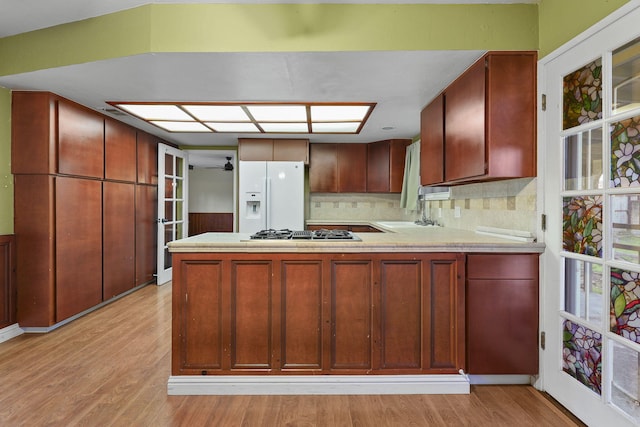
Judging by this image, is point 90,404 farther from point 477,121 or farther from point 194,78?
point 477,121

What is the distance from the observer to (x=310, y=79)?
260cm

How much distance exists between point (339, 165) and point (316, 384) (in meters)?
3.70

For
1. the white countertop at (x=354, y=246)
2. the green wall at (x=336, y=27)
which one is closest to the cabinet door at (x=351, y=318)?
the white countertop at (x=354, y=246)

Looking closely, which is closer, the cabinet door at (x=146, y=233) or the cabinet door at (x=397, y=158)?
the cabinet door at (x=146, y=233)

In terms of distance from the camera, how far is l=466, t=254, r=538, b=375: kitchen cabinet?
2148 millimetres

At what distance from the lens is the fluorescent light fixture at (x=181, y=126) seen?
3984 mm

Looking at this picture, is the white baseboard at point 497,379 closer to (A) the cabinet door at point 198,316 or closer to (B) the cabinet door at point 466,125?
(B) the cabinet door at point 466,125

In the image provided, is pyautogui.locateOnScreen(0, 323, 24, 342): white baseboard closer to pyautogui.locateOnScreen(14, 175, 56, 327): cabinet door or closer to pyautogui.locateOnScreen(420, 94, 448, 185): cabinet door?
pyautogui.locateOnScreen(14, 175, 56, 327): cabinet door

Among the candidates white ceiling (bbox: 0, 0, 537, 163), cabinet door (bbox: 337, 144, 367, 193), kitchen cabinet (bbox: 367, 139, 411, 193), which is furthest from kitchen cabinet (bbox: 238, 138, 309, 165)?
white ceiling (bbox: 0, 0, 537, 163)

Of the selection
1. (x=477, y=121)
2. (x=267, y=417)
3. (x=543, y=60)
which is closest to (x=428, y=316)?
(x=267, y=417)

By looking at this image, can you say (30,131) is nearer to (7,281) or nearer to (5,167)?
(5,167)

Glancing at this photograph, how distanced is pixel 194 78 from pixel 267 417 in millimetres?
2308

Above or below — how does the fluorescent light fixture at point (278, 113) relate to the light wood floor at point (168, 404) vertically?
above

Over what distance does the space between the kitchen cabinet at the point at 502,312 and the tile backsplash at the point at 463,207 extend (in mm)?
327
